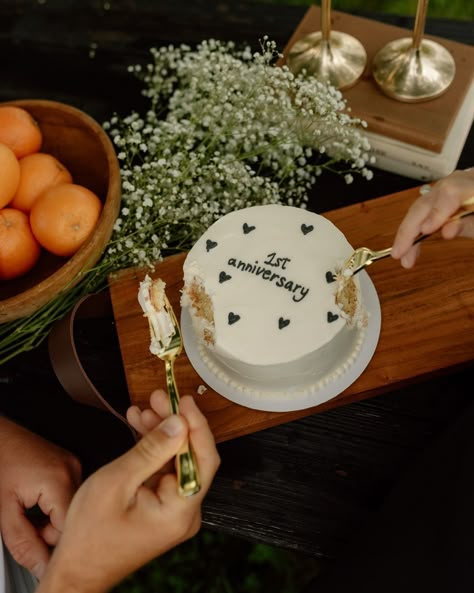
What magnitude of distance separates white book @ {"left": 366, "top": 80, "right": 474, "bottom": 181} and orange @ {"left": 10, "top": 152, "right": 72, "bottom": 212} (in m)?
0.70

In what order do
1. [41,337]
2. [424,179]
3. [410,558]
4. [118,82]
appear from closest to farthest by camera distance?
1. [410,558]
2. [41,337]
3. [424,179]
4. [118,82]

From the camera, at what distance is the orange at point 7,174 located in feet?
3.92

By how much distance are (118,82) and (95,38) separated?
181 mm

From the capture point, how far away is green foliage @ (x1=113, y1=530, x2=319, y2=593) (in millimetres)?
1777

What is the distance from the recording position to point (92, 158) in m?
1.36

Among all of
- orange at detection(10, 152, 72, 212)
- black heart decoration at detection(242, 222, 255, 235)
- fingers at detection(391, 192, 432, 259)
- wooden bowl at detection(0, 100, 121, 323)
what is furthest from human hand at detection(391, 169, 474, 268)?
orange at detection(10, 152, 72, 212)

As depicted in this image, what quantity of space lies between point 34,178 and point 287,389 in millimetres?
663

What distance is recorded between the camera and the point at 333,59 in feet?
4.72

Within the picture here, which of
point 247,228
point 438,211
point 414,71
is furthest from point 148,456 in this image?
point 414,71

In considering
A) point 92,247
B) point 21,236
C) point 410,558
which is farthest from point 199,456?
point 21,236

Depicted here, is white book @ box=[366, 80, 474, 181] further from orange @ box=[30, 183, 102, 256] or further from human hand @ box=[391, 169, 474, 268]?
orange @ box=[30, 183, 102, 256]

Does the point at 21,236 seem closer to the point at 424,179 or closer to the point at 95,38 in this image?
the point at 95,38

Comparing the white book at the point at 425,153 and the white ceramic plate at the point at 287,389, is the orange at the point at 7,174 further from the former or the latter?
the white book at the point at 425,153

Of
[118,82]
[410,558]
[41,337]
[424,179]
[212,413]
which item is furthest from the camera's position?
[118,82]
